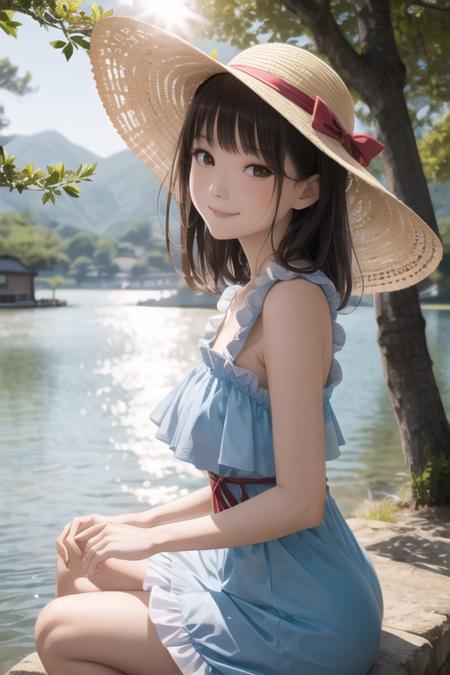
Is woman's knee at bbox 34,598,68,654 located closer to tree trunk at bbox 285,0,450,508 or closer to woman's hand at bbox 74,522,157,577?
woman's hand at bbox 74,522,157,577

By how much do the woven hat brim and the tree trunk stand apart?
2528 mm

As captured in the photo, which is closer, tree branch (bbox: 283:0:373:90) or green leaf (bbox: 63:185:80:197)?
green leaf (bbox: 63:185:80:197)

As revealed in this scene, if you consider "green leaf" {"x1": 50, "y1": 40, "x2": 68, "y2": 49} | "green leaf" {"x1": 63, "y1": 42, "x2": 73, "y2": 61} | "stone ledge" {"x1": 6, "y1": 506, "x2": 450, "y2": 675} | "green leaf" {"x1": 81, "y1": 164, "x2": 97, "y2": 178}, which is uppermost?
"green leaf" {"x1": 50, "y1": 40, "x2": 68, "y2": 49}

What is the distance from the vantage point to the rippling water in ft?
18.6

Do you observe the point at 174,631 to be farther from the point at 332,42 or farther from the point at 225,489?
the point at 332,42

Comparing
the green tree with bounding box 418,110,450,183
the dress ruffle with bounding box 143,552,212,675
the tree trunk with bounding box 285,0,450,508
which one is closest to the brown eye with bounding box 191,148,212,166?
the dress ruffle with bounding box 143,552,212,675

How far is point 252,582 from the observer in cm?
176

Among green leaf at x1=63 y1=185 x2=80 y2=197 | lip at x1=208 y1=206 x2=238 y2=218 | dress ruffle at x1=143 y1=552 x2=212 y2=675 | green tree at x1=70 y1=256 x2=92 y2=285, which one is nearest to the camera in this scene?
dress ruffle at x1=143 y1=552 x2=212 y2=675

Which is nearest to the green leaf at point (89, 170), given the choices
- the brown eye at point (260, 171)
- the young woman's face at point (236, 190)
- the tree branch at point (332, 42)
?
the young woman's face at point (236, 190)

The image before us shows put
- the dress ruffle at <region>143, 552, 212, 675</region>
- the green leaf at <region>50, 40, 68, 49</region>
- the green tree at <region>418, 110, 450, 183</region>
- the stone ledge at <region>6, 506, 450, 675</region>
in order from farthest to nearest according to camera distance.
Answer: the green tree at <region>418, 110, 450, 183</region>, the green leaf at <region>50, 40, 68, 49</region>, the stone ledge at <region>6, 506, 450, 675</region>, the dress ruffle at <region>143, 552, 212, 675</region>

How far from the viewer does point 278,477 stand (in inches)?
66.4

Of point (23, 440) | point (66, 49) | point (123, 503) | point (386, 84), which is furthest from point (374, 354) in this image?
point (66, 49)

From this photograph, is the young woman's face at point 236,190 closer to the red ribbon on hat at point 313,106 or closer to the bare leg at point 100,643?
the red ribbon on hat at point 313,106

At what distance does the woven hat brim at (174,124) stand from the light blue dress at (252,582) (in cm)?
33
